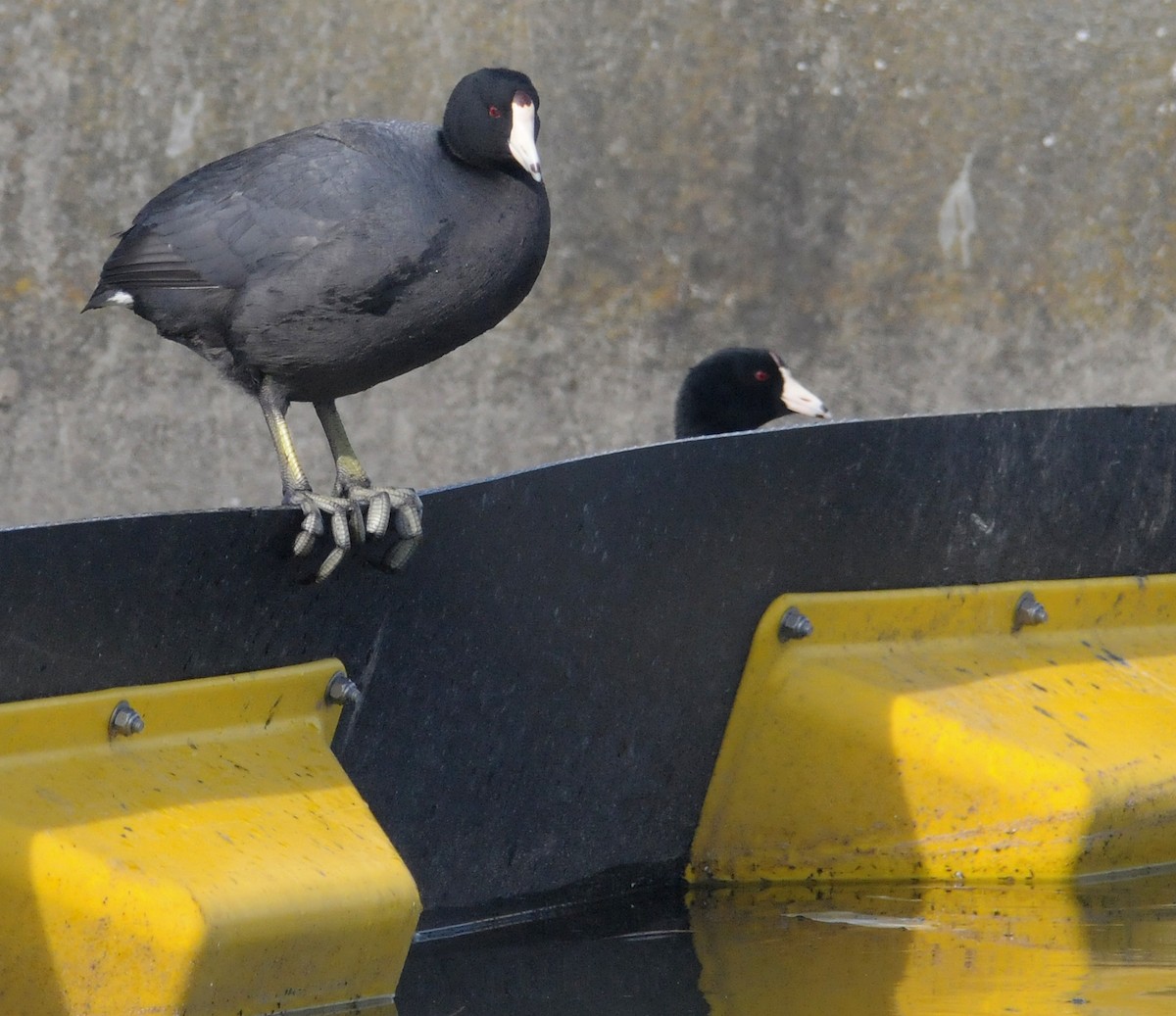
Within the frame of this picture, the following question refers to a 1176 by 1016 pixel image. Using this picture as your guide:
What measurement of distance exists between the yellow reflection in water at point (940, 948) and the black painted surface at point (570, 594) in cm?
30

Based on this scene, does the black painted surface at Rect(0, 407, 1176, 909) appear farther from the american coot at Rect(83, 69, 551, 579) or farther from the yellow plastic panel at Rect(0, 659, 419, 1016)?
the american coot at Rect(83, 69, 551, 579)

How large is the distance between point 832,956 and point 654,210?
366 cm

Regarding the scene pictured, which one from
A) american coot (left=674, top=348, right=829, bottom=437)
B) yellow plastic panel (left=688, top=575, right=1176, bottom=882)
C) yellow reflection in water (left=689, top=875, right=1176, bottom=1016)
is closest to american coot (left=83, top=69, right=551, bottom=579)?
yellow plastic panel (left=688, top=575, right=1176, bottom=882)

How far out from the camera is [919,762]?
9.71 ft

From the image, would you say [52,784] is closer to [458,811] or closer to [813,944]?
[458,811]

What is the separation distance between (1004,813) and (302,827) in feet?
3.67

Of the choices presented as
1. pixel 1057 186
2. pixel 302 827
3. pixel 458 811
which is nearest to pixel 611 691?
pixel 458 811

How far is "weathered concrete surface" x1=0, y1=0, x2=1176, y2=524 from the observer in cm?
571

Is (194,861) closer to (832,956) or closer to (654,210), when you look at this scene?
(832,956)

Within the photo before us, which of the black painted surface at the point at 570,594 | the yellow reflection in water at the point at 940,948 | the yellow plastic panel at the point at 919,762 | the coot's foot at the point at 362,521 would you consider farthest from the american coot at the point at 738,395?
the coot's foot at the point at 362,521

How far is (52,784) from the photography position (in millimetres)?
2246

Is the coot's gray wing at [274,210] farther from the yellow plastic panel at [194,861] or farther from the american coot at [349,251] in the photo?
the yellow plastic panel at [194,861]

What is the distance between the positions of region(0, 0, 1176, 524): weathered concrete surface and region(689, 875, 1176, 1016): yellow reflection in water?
3.09 metres

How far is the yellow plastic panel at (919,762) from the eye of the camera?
2943 mm
